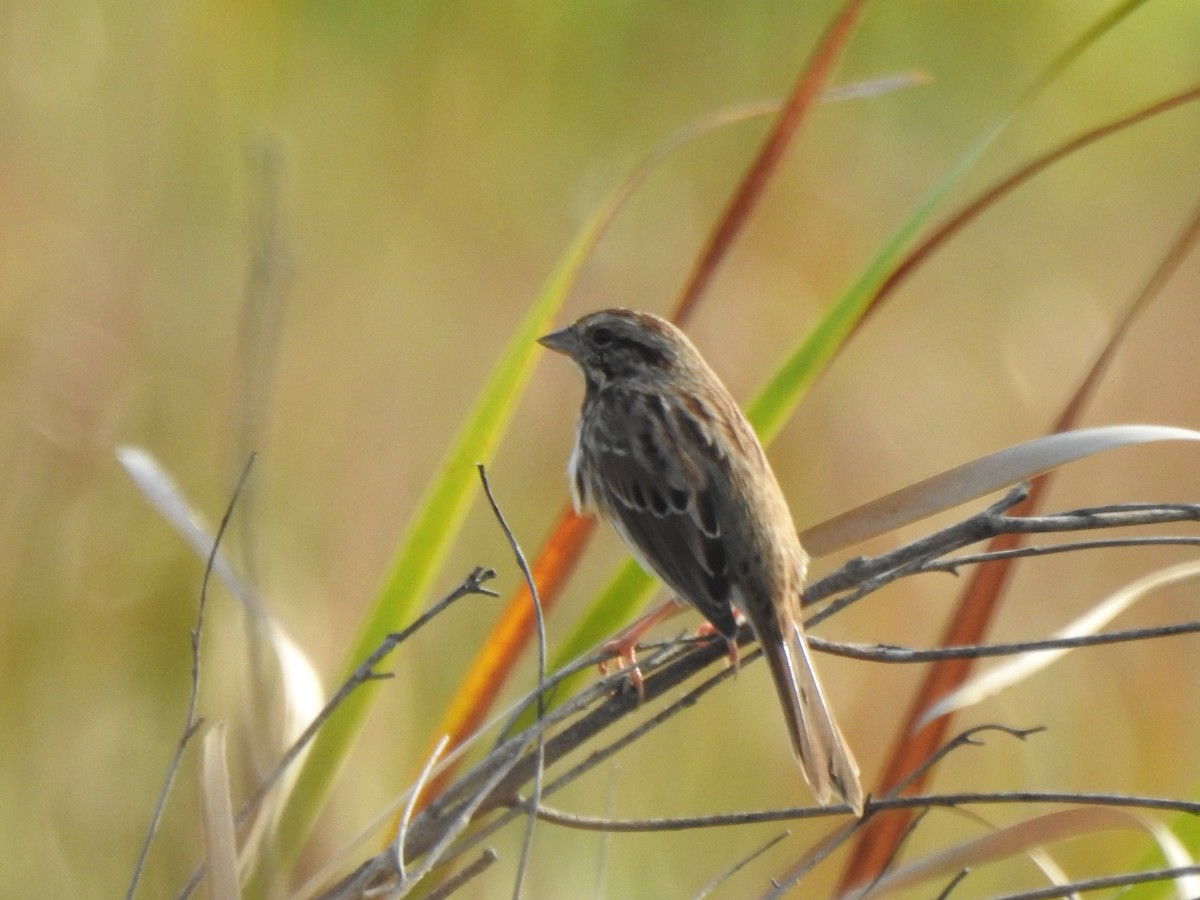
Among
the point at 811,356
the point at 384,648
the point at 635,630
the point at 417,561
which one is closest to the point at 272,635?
the point at 417,561

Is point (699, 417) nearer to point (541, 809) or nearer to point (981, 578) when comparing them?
point (981, 578)

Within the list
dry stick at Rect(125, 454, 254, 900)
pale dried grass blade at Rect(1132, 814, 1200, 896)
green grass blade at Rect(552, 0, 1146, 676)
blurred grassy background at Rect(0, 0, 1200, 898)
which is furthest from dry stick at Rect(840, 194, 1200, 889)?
dry stick at Rect(125, 454, 254, 900)

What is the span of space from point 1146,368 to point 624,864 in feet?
8.74

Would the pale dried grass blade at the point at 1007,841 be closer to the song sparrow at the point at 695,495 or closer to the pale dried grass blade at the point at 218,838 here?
the song sparrow at the point at 695,495

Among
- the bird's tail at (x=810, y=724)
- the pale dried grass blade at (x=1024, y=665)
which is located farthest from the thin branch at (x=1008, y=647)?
the pale dried grass blade at (x=1024, y=665)

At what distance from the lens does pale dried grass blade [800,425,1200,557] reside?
2.22m

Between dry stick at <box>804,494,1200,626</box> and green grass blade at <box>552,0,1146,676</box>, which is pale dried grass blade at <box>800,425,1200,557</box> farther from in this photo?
green grass blade at <box>552,0,1146,676</box>

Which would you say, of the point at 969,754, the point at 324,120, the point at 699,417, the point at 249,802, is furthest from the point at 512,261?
the point at 249,802

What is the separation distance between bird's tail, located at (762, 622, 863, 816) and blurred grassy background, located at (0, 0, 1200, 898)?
0.84 meters

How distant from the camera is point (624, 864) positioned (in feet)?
11.6

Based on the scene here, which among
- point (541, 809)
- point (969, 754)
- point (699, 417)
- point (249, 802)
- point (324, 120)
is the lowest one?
point (541, 809)

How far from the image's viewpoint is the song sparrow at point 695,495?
110 inches

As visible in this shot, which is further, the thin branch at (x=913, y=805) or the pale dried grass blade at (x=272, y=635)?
the pale dried grass blade at (x=272, y=635)

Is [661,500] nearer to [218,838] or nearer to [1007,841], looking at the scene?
[1007,841]
